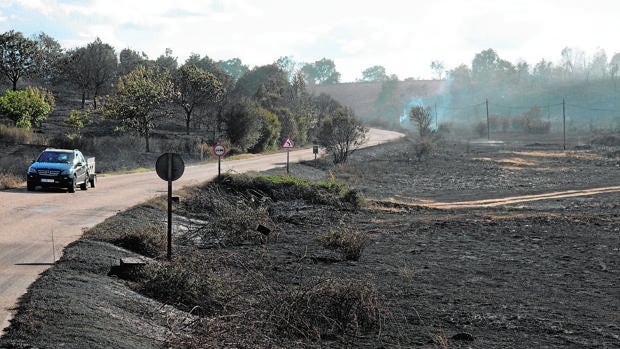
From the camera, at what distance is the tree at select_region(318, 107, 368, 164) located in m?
58.2

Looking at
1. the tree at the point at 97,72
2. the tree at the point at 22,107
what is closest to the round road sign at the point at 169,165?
the tree at the point at 22,107

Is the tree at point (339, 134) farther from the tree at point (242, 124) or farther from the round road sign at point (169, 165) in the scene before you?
the round road sign at point (169, 165)

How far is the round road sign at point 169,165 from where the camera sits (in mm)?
15430

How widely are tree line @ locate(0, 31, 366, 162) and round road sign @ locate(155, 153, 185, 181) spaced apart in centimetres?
4100

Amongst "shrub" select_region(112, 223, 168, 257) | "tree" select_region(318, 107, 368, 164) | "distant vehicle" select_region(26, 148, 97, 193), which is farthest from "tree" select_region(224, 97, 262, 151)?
"shrub" select_region(112, 223, 168, 257)

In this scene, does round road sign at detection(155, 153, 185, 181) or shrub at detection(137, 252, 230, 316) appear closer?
shrub at detection(137, 252, 230, 316)

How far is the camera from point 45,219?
2025 centimetres

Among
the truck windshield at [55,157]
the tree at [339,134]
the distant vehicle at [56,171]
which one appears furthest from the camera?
the tree at [339,134]

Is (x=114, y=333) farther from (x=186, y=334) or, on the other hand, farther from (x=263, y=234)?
(x=263, y=234)

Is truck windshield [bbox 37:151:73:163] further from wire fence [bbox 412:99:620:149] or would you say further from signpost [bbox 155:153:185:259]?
wire fence [bbox 412:99:620:149]

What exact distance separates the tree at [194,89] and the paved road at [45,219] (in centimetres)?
3317

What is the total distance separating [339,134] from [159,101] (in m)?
14.9

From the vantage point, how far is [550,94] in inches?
7495

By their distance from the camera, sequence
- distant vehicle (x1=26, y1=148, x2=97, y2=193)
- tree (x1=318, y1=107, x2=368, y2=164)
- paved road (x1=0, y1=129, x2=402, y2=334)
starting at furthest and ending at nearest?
tree (x1=318, y1=107, x2=368, y2=164)
distant vehicle (x1=26, y1=148, x2=97, y2=193)
paved road (x1=0, y1=129, x2=402, y2=334)
